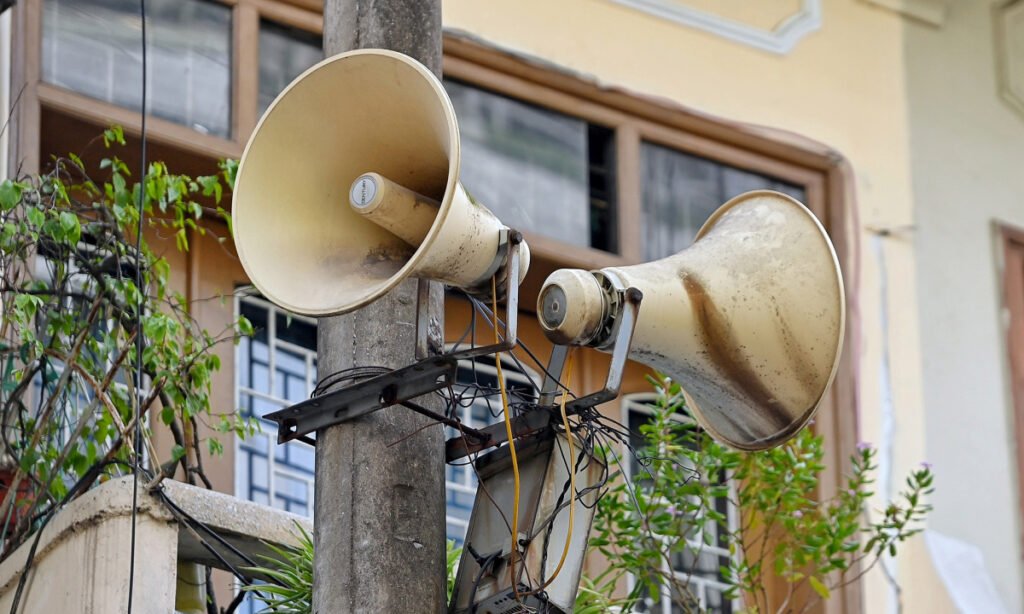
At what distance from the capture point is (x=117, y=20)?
8703 mm

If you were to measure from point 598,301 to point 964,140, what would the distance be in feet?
22.2

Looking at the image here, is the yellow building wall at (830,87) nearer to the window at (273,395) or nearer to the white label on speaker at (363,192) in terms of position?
the window at (273,395)

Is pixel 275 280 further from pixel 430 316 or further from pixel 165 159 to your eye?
pixel 165 159

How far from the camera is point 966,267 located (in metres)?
11.4

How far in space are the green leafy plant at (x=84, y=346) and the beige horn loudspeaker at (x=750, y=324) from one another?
6.49 feet

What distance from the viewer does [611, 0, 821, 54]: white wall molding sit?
1075 centimetres

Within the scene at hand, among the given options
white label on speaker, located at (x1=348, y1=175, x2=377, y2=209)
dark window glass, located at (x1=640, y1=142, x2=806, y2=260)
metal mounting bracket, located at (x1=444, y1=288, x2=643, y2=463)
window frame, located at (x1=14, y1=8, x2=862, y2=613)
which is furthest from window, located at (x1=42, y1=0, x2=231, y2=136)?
metal mounting bracket, located at (x1=444, y1=288, x2=643, y2=463)

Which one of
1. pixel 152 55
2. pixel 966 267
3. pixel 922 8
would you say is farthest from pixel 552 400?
pixel 922 8

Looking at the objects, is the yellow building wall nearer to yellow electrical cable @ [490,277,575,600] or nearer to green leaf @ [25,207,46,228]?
green leaf @ [25,207,46,228]

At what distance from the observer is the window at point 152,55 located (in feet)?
28.1

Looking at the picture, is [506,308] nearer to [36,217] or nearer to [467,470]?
[36,217]

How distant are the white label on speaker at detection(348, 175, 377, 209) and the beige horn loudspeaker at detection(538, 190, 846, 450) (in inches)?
25.2

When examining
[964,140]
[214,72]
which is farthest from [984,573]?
[214,72]

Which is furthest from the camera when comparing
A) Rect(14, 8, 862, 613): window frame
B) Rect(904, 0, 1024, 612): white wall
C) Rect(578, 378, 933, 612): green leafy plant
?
Rect(904, 0, 1024, 612): white wall
